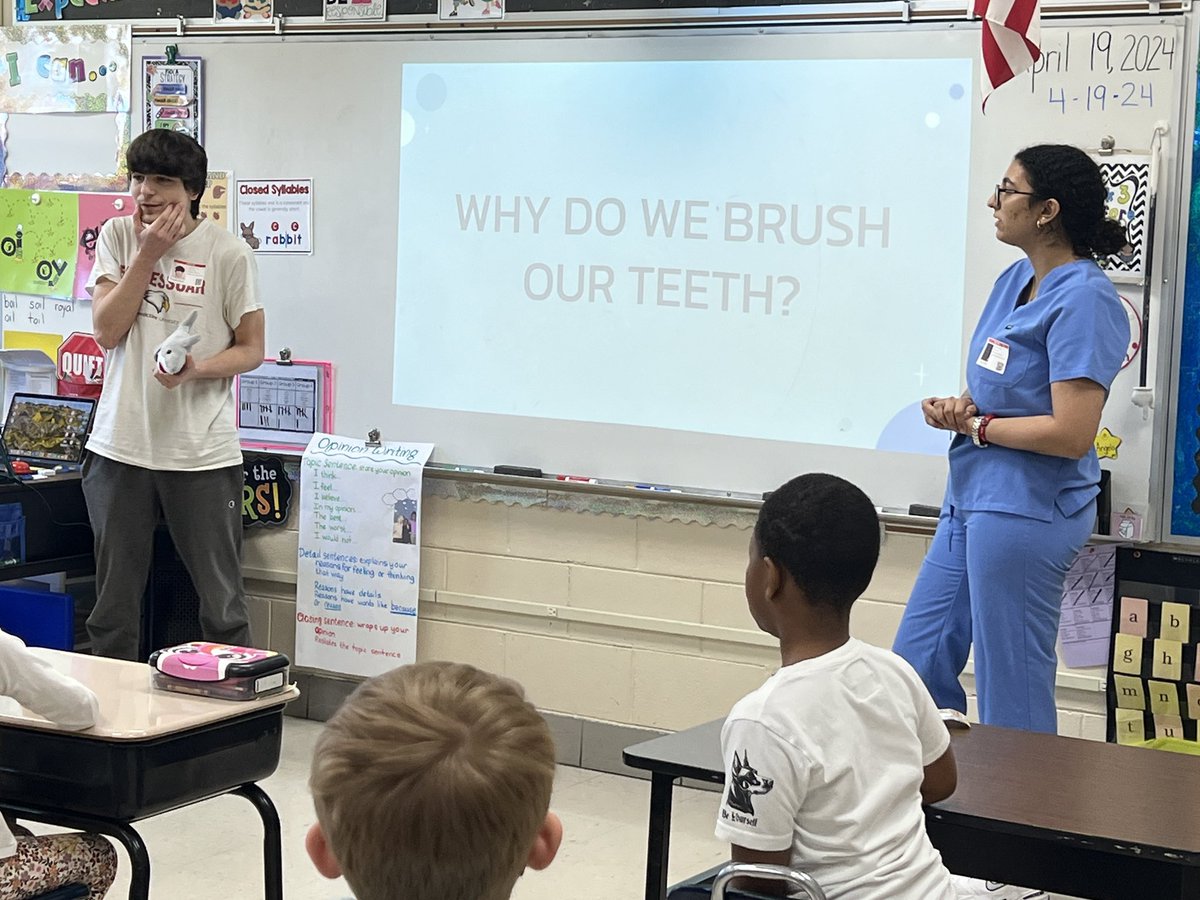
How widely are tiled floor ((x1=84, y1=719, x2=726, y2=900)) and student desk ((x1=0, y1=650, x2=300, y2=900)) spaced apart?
2.97 feet

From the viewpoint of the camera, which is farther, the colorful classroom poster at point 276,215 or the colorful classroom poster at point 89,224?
the colorful classroom poster at point 89,224

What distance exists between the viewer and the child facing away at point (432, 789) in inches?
40.9

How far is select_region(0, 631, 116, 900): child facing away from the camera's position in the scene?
6.85 ft

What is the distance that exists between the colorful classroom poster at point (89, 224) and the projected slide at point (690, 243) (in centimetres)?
107

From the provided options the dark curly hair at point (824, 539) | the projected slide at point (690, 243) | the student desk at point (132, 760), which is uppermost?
the projected slide at point (690, 243)

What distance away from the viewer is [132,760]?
2238 millimetres

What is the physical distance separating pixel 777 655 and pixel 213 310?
1.76m

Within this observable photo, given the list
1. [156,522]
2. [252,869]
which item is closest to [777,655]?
[252,869]

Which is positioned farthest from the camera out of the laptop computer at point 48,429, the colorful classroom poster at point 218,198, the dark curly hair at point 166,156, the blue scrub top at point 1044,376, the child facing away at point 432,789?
the colorful classroom poster at point 218,198

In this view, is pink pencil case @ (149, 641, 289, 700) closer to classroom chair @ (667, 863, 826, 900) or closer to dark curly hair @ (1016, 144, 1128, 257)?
classroom chair @ (667, 863, 826, 900)

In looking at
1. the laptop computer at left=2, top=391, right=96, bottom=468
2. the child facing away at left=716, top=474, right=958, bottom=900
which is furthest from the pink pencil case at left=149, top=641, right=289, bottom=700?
the laptop computer at left=2, top=391, right=96, bottom=468

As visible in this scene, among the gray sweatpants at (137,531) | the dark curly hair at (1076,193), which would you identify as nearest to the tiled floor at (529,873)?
the gray sweatpants at (137,531)

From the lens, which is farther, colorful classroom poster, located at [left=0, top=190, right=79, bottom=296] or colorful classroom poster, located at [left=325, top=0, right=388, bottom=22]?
colorful classroom poster, located at [left=0, top=190, right=79, bottom=296]

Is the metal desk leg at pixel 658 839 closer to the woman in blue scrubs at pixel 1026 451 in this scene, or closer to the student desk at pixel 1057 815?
the student desk at pixel 1057 815
